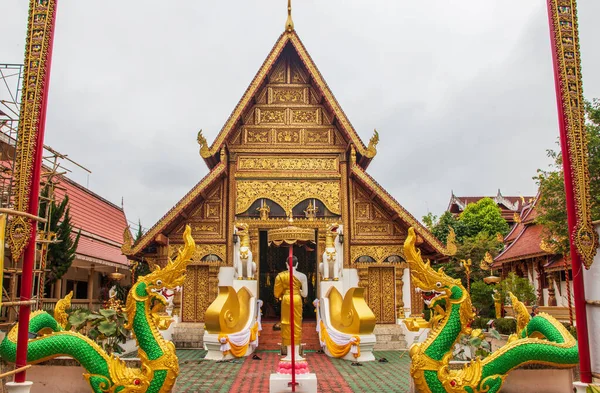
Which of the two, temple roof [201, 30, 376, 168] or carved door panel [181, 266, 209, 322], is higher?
temple roof [201, 30, 376, 168]

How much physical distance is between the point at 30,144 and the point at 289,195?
771 cm

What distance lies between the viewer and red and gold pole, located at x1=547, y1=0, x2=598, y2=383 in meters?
4.14

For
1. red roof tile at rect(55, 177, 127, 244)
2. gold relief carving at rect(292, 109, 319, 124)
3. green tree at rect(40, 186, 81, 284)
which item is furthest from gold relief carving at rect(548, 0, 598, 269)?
red roof tile at rect(55, 177, 127, 244)

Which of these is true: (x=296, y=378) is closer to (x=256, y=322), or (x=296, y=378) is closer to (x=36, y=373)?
(x=36, y=373)

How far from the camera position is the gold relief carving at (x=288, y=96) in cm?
1220

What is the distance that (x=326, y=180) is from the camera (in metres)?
11.7

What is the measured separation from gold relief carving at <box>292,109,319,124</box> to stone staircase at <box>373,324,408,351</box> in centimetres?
501

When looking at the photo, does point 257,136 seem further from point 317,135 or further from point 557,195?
point 557,195

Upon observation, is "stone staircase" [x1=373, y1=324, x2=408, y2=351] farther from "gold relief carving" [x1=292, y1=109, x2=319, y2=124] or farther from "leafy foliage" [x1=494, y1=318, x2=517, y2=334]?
"gold relief carving" [x1=292, y1=109, x2=319, y2=124]

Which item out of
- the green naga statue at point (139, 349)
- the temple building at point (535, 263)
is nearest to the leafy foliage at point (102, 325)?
the green naga statue at point (139, 349)

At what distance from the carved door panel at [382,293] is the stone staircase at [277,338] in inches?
56.9

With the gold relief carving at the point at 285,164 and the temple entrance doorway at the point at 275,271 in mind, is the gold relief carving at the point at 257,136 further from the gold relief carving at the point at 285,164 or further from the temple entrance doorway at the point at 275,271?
the temple entrance doorway at the point at 275,271

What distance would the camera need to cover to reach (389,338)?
11.0 meters

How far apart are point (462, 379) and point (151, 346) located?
3.13m
